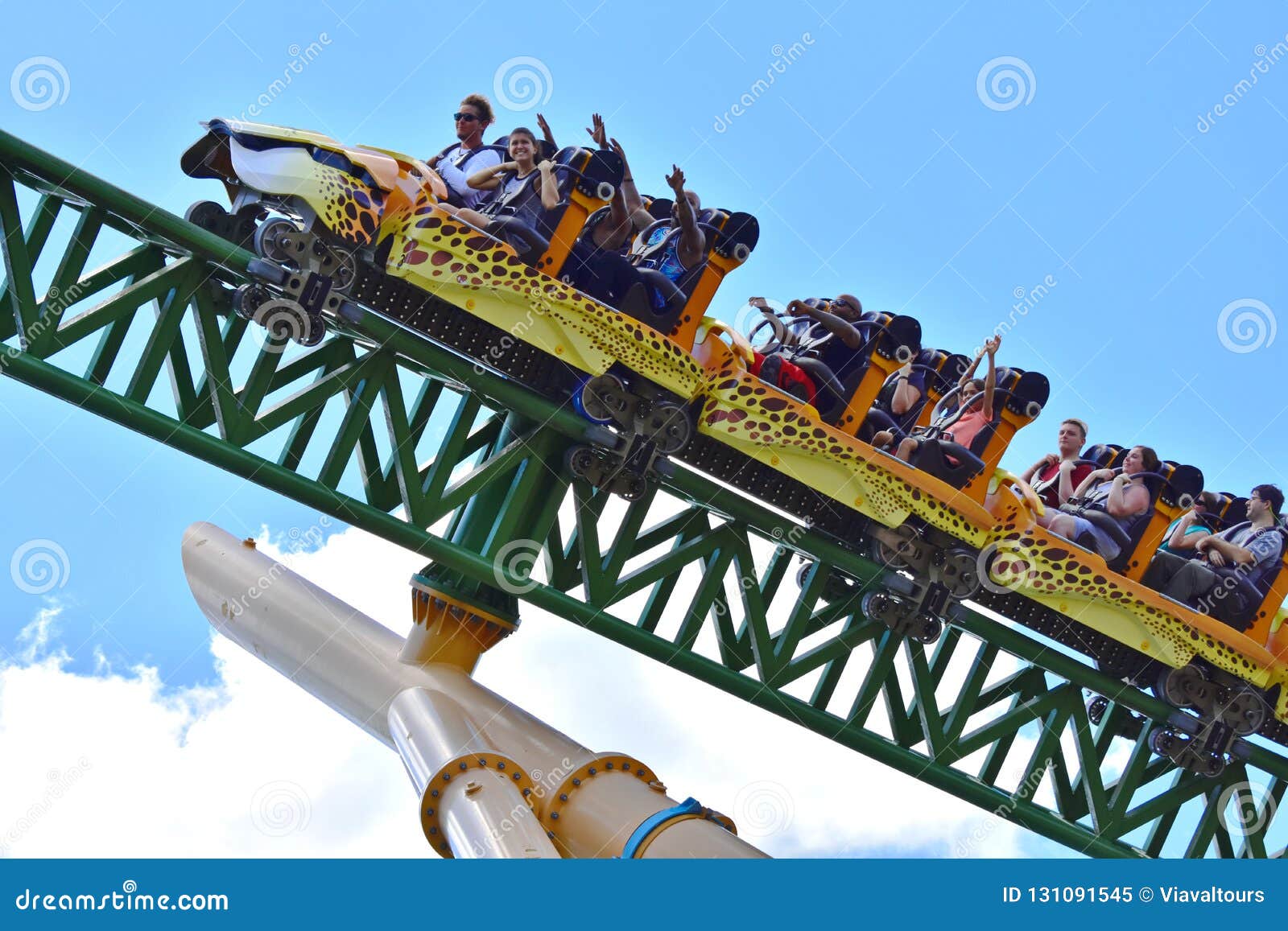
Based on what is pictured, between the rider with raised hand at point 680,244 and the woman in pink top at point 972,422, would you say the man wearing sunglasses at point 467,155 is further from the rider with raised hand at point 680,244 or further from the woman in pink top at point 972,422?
the woman in pink top at point 972,422


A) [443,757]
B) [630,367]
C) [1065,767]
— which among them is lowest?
[443,757]

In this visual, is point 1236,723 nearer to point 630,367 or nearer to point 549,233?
point 630,367

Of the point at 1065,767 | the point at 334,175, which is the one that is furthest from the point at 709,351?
the point at 1065,767

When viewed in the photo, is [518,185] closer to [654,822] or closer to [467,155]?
[467,155]

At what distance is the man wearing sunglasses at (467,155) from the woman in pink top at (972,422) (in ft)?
7.07

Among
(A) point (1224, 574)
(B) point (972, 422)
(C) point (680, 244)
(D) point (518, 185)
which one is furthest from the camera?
(A) point (1224, 574)

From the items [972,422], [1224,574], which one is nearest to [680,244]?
[972,422]

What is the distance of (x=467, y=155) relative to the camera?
6.51 meters

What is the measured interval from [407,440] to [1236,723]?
4457mm

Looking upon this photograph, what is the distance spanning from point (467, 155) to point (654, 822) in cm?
270

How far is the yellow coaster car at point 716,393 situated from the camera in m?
5.68

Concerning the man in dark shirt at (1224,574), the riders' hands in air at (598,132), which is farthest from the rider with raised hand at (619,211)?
the man in dark shirt at (1224,574)

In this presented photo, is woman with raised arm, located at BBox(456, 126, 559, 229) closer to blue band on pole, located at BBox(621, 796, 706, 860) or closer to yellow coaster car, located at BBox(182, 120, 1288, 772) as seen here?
yellow coaster car, located at BBox(182, 120, 1288, 772)

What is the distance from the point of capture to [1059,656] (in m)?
7.80
